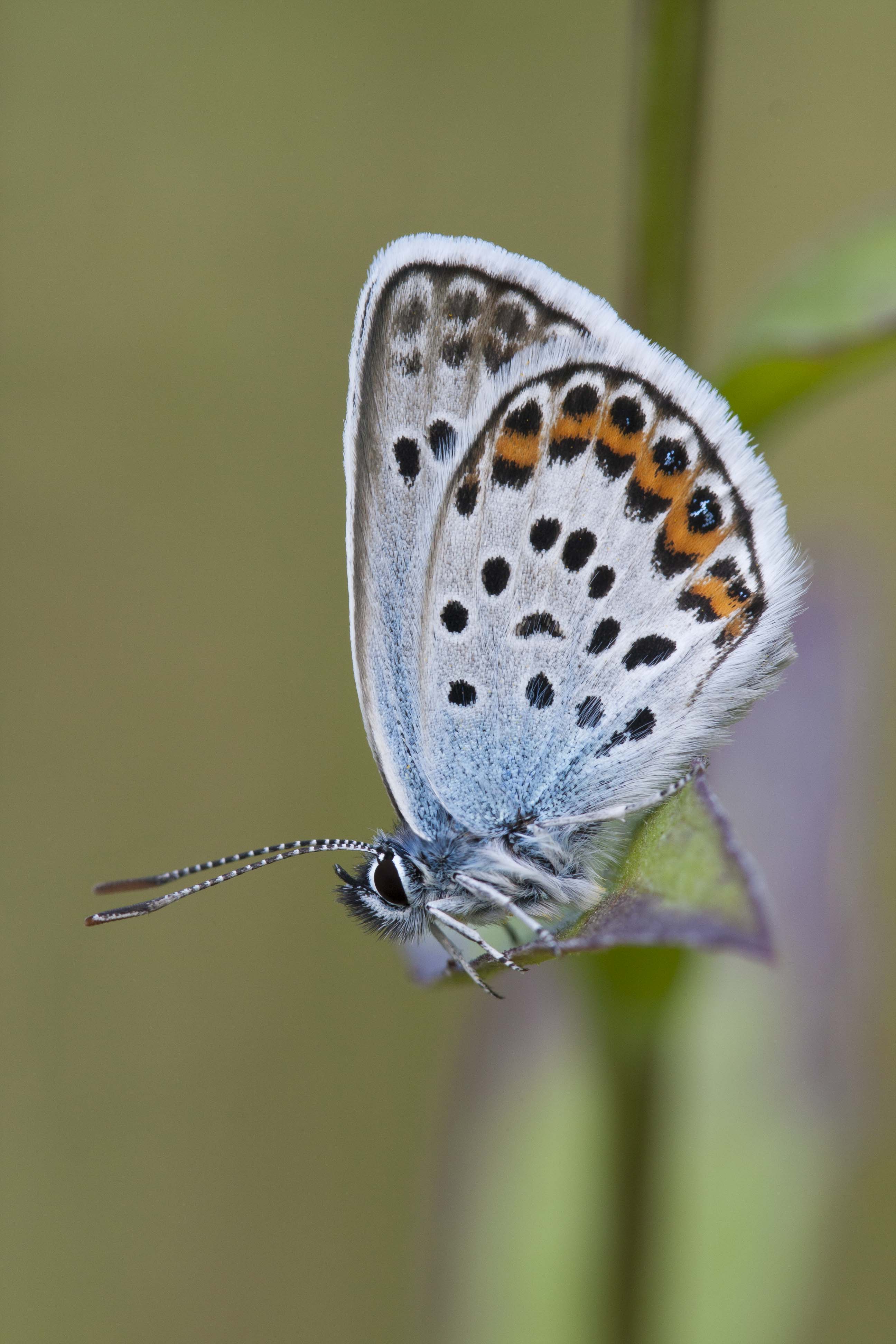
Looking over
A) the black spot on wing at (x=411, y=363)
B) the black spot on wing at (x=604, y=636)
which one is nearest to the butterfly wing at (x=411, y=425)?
the black spot on wing at (x=411, y=363)

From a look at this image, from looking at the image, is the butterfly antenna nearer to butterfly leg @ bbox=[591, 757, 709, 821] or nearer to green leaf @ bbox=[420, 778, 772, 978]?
butterfly leg @ bbox=[591, 757, 709, 821]

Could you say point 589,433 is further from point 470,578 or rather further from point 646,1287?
point 646,1287

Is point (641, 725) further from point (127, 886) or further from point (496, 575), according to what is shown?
point (127, 886)

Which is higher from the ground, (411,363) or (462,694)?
(411,363)

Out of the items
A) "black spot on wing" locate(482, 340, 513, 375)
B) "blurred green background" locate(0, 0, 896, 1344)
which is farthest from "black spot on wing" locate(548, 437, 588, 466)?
"blurred green background" locate(0, 0, 896, 1344)

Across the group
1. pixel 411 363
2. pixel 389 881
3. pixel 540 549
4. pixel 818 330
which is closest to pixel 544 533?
pixel 540 549

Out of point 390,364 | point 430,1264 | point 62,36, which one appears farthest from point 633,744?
point 62,36
